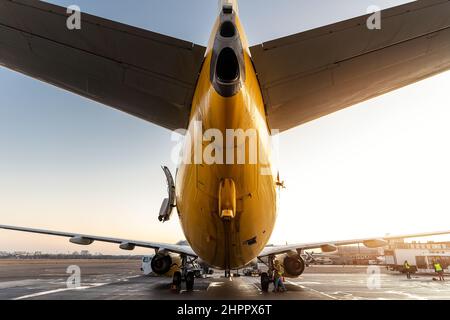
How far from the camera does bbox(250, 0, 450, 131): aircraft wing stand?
3578mm

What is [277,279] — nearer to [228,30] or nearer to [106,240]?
[106,240]

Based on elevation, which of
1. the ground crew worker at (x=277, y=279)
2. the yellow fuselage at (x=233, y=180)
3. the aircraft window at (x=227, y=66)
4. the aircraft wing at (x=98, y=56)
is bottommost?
the ground crew worker at (x=277, y=279)

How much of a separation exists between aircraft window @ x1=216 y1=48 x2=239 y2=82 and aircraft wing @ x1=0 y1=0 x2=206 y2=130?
26.2 inches

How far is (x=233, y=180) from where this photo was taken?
169 inches

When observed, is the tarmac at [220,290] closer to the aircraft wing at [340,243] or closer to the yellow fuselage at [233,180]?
the aircraft wing at [340,243]

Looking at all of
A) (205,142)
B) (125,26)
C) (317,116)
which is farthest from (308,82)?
(125,26)

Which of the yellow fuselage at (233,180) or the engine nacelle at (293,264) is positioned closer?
the yellow fuselage at (233,180)

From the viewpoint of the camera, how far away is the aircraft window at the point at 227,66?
10.9ft

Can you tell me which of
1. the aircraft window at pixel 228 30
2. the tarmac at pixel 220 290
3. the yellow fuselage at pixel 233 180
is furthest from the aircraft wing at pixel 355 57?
the tarmac at pixel 220 290

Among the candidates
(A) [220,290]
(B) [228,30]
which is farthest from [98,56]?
(A) [220,290]

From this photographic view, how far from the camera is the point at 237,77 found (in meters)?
3.41

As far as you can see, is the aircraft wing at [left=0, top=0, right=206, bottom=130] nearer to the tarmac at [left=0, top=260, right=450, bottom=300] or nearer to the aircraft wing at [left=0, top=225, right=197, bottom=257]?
the tarmac at [left=0, top=260, right=450, bottom=300]

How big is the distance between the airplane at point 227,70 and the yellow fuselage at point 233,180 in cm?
2
